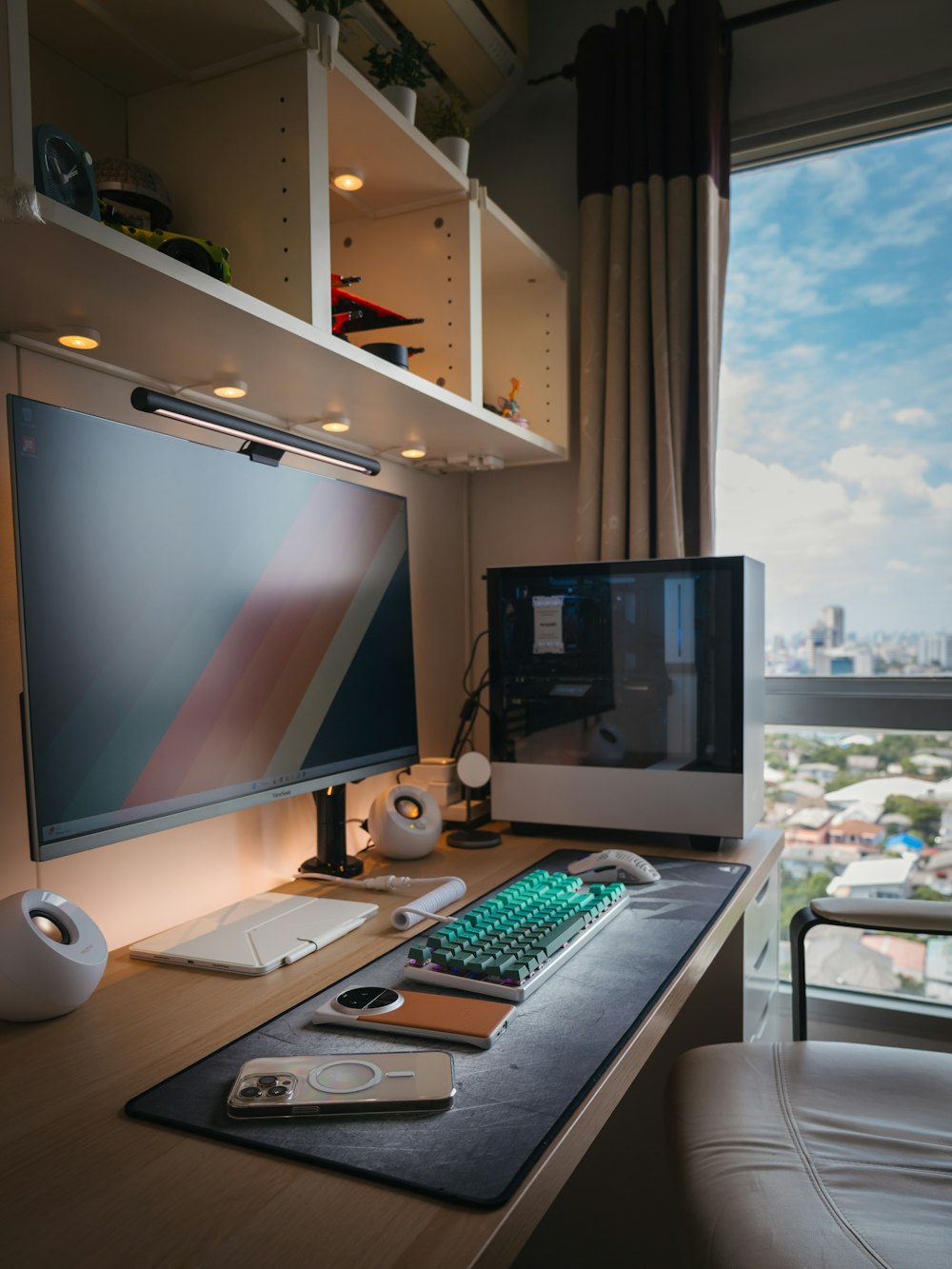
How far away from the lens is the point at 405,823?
5.14 feet

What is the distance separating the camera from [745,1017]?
1.57 metres

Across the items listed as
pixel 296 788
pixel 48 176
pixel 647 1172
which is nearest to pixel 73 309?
pixel 48 176

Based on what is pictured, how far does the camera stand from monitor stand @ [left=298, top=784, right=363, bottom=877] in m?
1.48

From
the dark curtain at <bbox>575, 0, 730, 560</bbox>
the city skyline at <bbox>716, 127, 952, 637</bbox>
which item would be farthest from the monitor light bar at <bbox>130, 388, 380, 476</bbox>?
the city skyline at <bbox>716, 127, 952, 637</bbox>

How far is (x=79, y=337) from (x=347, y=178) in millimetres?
573

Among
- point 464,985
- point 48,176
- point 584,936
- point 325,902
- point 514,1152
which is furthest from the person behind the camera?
point 325,902

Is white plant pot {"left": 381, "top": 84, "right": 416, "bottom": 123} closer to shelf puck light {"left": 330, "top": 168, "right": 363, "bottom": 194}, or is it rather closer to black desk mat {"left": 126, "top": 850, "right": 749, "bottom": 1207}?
shelf puck light {"left": 330, "top": 168, "right": 363, "bottom": 194}

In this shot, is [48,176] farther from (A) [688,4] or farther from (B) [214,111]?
(A) [688,4]

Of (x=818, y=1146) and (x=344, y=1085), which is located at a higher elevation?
(x=344, y=1085)

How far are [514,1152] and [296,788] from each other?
73 cm

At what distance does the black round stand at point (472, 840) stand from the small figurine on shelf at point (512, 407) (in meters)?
0.78

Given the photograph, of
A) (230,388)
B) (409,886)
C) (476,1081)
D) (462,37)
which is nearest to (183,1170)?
(476,1081)

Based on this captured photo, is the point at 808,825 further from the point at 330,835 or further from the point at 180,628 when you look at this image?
the point at 180,628

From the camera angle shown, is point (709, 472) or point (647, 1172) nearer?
point (647, 1172)
